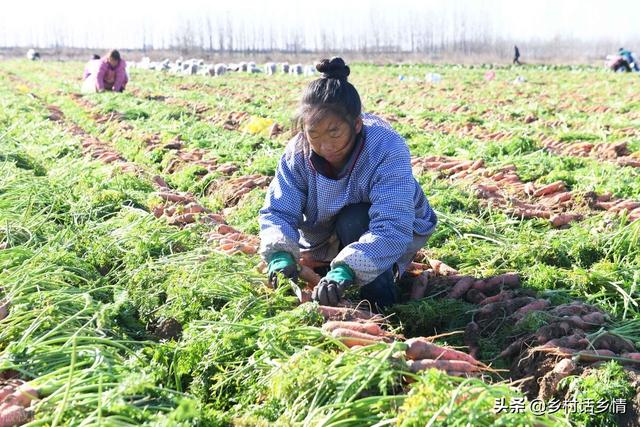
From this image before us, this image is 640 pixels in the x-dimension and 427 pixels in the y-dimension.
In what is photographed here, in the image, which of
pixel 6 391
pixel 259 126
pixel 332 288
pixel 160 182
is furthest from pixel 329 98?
pixel 259 126

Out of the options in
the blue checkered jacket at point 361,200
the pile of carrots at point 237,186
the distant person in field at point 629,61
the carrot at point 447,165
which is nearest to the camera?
the blue checkered jacket at point 361,200

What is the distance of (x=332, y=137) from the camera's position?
3363mm

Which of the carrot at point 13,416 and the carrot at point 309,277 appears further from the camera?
the carrot at point 309,277

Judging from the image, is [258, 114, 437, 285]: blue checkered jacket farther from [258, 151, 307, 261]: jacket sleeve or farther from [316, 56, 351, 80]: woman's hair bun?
[316, 56, 351, 80]: woman's hair bun

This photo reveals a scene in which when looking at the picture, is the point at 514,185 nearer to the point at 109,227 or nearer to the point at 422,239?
the point at 422,239

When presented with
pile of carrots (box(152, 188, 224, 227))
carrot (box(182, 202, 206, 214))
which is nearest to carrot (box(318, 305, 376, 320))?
pile of carrots (box(152, 188, 224, 227))

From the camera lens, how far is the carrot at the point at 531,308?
11.5ft

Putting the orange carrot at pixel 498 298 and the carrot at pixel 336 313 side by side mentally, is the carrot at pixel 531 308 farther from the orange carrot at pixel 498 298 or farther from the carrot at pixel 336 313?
the carrot at pixel 336 313

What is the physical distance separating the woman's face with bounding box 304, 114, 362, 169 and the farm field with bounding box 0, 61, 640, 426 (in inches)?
20.9

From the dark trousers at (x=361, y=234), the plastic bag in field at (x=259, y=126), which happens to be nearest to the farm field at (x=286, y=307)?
the dark trousers at (x=361, y=234)

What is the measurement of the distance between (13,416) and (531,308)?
247cm

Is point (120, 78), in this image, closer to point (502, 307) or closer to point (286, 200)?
point (286, 200)

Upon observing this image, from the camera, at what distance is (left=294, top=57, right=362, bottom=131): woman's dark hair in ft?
10.7

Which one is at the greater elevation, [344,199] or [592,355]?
[344,199]
